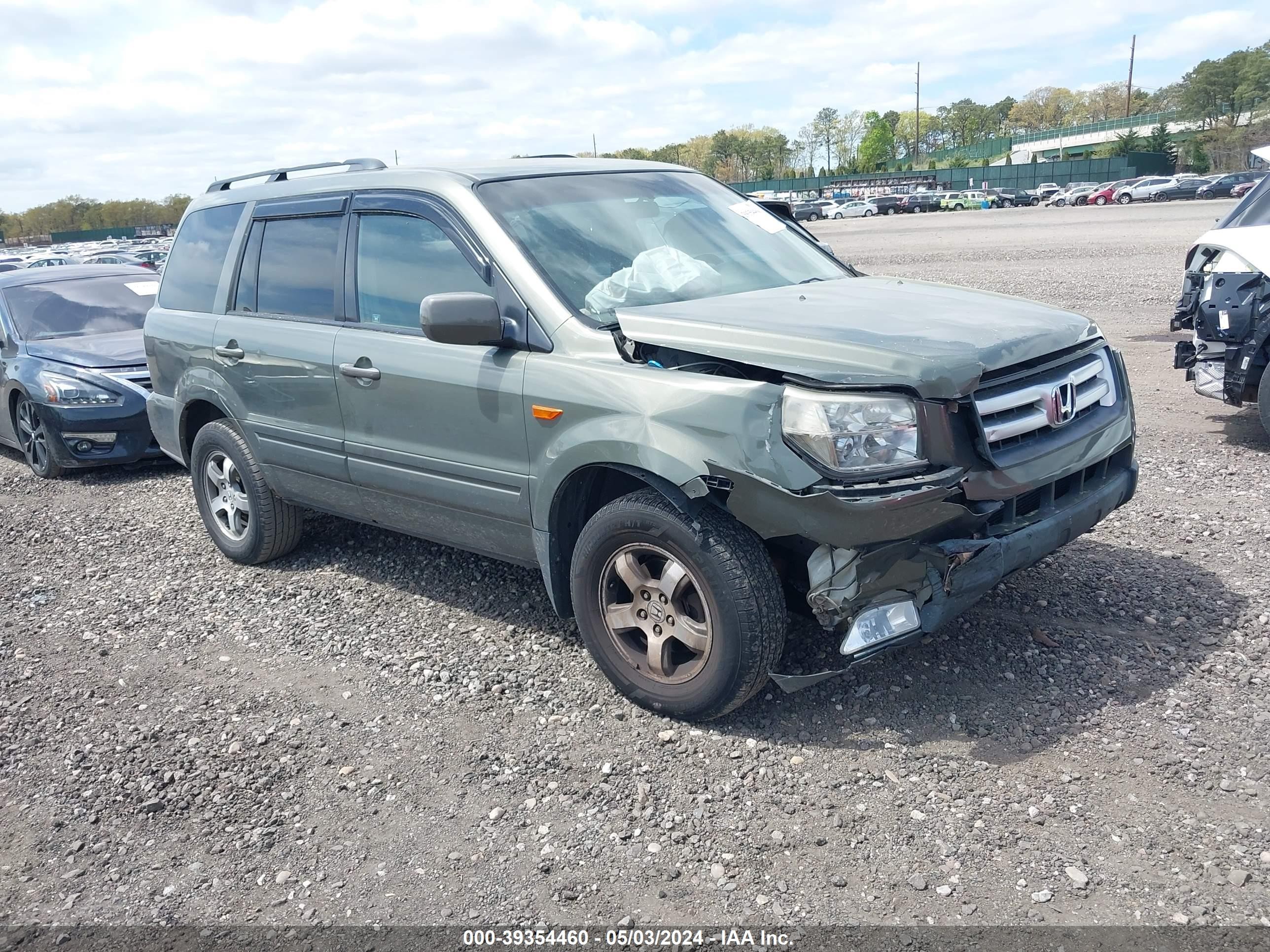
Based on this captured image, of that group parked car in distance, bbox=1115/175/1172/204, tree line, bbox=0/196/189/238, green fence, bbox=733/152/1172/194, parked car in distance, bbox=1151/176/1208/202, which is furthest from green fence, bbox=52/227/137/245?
parked car in distance, bbox=1151/176/1208/202

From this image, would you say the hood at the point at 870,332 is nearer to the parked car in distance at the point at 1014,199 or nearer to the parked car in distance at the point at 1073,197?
the parked car in distance at the point at 1073,197

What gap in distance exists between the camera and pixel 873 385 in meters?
3.31

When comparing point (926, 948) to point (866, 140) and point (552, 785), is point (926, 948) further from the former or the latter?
point (866, 140)

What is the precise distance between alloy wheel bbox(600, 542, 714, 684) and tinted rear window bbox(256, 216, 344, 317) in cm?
203

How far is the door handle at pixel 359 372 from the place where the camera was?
179 inches

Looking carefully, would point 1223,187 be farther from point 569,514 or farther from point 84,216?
point 84,216

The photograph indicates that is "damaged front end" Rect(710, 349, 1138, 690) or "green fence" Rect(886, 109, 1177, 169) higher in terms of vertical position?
"green fence" Rect(886, 109, 1177, 169)

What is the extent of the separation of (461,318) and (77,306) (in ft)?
22.9

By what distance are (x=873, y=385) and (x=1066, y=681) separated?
1.48 meters

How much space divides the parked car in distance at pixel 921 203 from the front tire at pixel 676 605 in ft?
219

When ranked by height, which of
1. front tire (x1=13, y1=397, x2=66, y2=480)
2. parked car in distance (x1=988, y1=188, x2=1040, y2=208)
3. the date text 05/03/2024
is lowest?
parked car in distance (x1=988, y1=188, x2=1040, y2=208)

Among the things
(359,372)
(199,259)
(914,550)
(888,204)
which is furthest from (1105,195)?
(914,550)

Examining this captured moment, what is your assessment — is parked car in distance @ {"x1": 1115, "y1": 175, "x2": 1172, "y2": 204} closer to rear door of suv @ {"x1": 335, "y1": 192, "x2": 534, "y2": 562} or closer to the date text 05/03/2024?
rear door of suv @ {"x1": 335, "y1": 192, "x2": 534, "y2": 562}

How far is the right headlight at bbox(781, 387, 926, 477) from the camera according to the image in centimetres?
328
